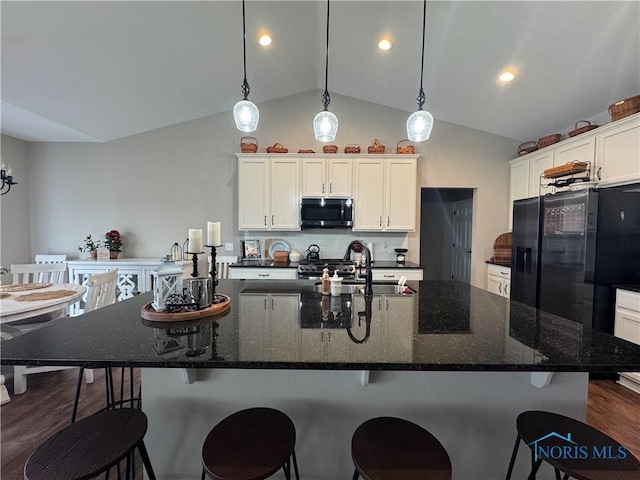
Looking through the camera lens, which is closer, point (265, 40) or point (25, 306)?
point (25, 306)

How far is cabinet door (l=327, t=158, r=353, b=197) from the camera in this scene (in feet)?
12.2

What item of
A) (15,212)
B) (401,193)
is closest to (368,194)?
(401,193)

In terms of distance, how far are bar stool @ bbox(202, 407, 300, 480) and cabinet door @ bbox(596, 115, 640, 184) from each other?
332 cm

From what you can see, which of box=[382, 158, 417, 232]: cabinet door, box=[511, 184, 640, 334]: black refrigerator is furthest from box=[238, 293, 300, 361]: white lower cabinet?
box=[511, 184, 640, 334]: black refrigerator

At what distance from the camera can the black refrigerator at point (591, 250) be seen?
2.37m

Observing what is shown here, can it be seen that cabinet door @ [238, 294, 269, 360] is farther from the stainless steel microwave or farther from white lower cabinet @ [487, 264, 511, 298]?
white lower cabinet @ [487, 264, 511, 298]

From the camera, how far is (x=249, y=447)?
0.96m

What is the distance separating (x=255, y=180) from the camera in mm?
3736

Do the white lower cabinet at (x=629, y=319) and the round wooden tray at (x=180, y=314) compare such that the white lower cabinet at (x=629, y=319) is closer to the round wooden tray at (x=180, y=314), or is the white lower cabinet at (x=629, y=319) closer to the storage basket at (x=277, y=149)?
the round wooden tray at (x=180, y=314)

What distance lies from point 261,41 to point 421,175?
262 cm

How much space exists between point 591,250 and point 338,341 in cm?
265

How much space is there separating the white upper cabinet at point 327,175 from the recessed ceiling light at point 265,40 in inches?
51.3

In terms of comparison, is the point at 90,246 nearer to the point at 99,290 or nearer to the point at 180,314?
the point at 99,290

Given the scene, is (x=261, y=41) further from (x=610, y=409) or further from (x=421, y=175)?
(x=610, y=409)
